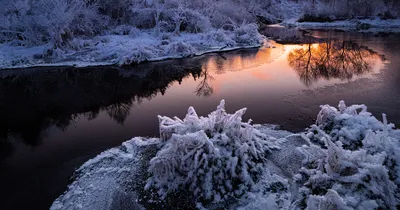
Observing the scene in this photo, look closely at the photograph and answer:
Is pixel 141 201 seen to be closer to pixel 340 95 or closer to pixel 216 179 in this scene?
pixel 216 179

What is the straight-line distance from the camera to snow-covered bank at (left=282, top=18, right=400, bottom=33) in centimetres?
2931

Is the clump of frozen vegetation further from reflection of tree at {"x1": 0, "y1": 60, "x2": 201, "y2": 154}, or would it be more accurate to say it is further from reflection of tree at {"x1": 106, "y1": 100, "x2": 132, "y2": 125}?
reflection of tree at {"x1": 106, "y1": 100, "x2": 132, "y2": 125}

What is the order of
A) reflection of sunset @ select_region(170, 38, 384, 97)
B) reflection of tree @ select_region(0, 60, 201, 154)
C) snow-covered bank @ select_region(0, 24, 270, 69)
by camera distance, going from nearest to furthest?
reflection of tree @ select_region(0, 60, 201, 154) < reflection of sunset @ select_region(170, 38, 384, 97) < snow-covered bank @ select_region(0, 24, 270, 69)

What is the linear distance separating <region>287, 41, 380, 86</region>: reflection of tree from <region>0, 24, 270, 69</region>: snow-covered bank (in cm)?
474

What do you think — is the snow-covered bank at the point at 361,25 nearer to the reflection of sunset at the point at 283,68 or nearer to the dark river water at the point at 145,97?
the reflection of sunset at the point at 283,68

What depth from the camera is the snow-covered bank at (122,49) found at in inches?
730

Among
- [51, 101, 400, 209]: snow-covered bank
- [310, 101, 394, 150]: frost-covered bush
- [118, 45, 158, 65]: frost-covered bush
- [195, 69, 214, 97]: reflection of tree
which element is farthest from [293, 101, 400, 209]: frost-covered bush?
[118, 45, 158, 65]: frost-covered bush

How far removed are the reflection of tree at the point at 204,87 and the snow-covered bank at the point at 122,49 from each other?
512cm

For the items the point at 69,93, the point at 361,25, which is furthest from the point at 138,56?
the point at 361,25

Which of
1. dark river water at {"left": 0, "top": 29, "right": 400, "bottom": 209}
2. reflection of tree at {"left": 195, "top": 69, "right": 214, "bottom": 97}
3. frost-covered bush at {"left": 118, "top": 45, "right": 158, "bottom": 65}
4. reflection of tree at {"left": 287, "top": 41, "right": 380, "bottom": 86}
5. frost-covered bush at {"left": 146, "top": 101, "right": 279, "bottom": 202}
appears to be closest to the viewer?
frost-covered bush at {"left": 146, "top": 101, "right": 279, "bottom": 202}

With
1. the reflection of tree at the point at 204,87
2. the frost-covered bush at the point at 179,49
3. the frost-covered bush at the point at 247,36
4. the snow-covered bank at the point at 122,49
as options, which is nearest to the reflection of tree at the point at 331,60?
the frost-covered bush at the point at 247,36

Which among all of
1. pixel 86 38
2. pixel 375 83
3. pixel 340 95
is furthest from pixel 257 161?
pixel 86 38

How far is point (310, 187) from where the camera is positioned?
190 inches

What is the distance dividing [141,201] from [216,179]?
1668 millimetres
